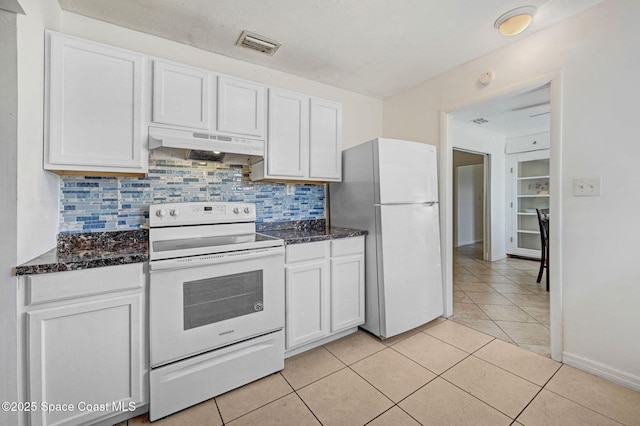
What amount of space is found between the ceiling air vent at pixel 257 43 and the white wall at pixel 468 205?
580 centimetres

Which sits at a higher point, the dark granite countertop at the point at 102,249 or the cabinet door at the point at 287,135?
the cabinet door at the point at 287,135

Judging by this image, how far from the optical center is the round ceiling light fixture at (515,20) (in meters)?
1.76

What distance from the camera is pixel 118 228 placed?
189 cm

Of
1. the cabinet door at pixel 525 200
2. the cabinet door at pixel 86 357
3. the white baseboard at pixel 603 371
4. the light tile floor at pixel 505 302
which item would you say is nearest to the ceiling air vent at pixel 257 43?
the cabinet door at pixel 86 357

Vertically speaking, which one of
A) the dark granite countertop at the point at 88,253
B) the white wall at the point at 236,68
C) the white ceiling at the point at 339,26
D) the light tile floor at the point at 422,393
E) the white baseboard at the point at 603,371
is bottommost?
the light tile floor at the point at 422,393

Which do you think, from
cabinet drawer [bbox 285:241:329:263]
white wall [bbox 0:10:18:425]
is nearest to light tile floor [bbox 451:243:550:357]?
cabinet drawer [bbox 285:241:329:263]

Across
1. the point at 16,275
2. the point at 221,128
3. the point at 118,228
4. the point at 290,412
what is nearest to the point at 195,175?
the point at 221,128

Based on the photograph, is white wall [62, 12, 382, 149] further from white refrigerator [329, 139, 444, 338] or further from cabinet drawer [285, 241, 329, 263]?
cabinet drawer [285, 241, 329, 263]

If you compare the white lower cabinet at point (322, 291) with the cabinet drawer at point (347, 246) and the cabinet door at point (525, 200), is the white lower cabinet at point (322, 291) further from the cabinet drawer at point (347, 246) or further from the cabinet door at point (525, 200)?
the cabinet door at point (525, 200)

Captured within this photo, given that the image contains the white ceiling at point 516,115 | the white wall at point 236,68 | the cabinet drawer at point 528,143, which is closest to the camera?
the white wall at point 236,68

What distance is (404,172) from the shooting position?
7.52 ft

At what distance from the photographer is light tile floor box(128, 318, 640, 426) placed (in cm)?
143

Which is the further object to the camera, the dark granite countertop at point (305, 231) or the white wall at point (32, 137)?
the dark granite countertop at point (305, 231)

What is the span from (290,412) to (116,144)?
1880 millimetres
